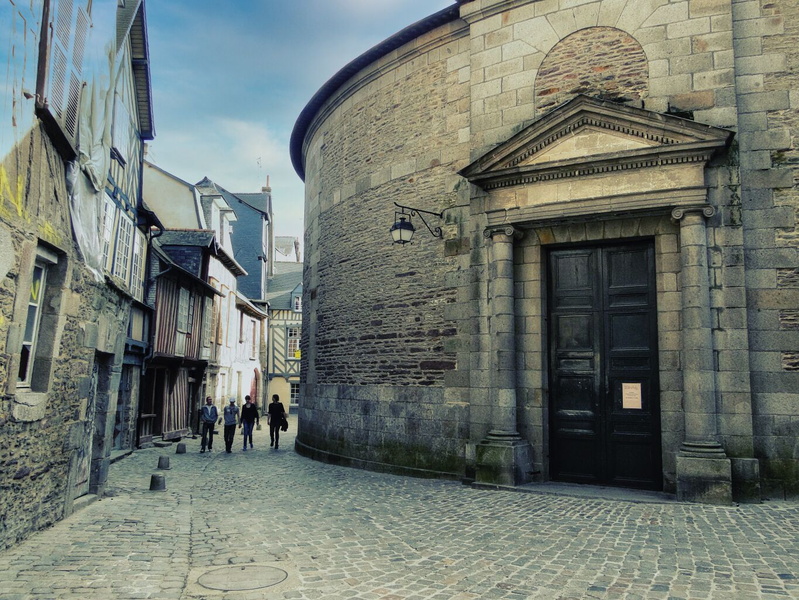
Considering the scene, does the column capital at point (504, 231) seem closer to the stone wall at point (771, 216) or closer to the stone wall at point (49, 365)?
the stone wall at point (771, 216)

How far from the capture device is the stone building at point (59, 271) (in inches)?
203

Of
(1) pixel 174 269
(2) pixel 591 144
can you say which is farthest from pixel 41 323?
(1) pixel 174 269

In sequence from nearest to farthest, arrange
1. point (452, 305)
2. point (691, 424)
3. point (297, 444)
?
1. point (691, 424)
2. point (452, 305)
3. point (297, 444)

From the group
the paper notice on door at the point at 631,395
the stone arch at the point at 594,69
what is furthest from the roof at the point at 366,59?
the paper notice on door at the point at 631,395

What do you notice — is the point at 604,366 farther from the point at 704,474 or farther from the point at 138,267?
the point at 138,267

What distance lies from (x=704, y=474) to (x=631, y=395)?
1.35 meters

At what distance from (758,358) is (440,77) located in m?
6.18

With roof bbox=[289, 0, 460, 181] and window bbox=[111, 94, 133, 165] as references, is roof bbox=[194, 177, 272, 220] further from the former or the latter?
window bbox=[111, 94, 133, 165]

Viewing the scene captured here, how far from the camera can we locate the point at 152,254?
47.6 feet

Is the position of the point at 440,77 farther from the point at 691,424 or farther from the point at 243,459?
the point at 243,459

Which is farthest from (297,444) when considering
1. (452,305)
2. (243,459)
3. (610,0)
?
(610,0)

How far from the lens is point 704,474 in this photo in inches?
270

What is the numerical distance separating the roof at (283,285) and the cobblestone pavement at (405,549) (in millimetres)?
24771

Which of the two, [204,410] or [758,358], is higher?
[758,358]
